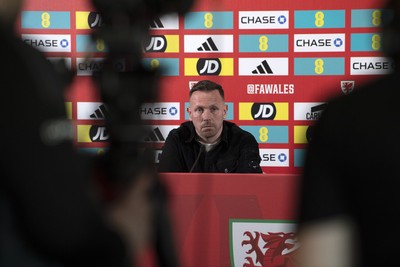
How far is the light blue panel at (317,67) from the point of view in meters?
4.88

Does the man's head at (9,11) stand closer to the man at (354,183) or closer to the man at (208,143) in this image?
the man at (354,183)

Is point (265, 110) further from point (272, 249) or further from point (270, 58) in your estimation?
point (272, 249)

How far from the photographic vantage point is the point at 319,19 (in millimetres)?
4840

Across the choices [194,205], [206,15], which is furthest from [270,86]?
[194,205]

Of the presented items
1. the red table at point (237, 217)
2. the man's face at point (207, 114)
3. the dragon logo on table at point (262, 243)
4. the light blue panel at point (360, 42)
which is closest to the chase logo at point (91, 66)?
the red table at point (237, 217)

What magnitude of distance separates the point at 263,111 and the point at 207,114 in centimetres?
154

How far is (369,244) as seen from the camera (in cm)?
83

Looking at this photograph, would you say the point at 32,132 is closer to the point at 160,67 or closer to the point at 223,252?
the point at 160,67

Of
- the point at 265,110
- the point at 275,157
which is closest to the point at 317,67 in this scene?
the point at 265,110

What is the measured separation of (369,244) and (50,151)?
407 millimetres

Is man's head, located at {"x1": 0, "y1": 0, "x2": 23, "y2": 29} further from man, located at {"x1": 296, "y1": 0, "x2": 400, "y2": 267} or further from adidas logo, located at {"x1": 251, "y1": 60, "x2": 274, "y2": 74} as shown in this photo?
adidas logo, located at {"x1": 251, "y1": 60, "x2": 274, "y2": 74}

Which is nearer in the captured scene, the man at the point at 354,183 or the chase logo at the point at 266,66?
the man at the point at 354,183

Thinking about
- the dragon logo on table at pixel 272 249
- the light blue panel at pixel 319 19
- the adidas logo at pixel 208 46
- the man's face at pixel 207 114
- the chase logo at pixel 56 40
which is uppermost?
the light blue panel at pixel 319 19

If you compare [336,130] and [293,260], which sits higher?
[336,130]
